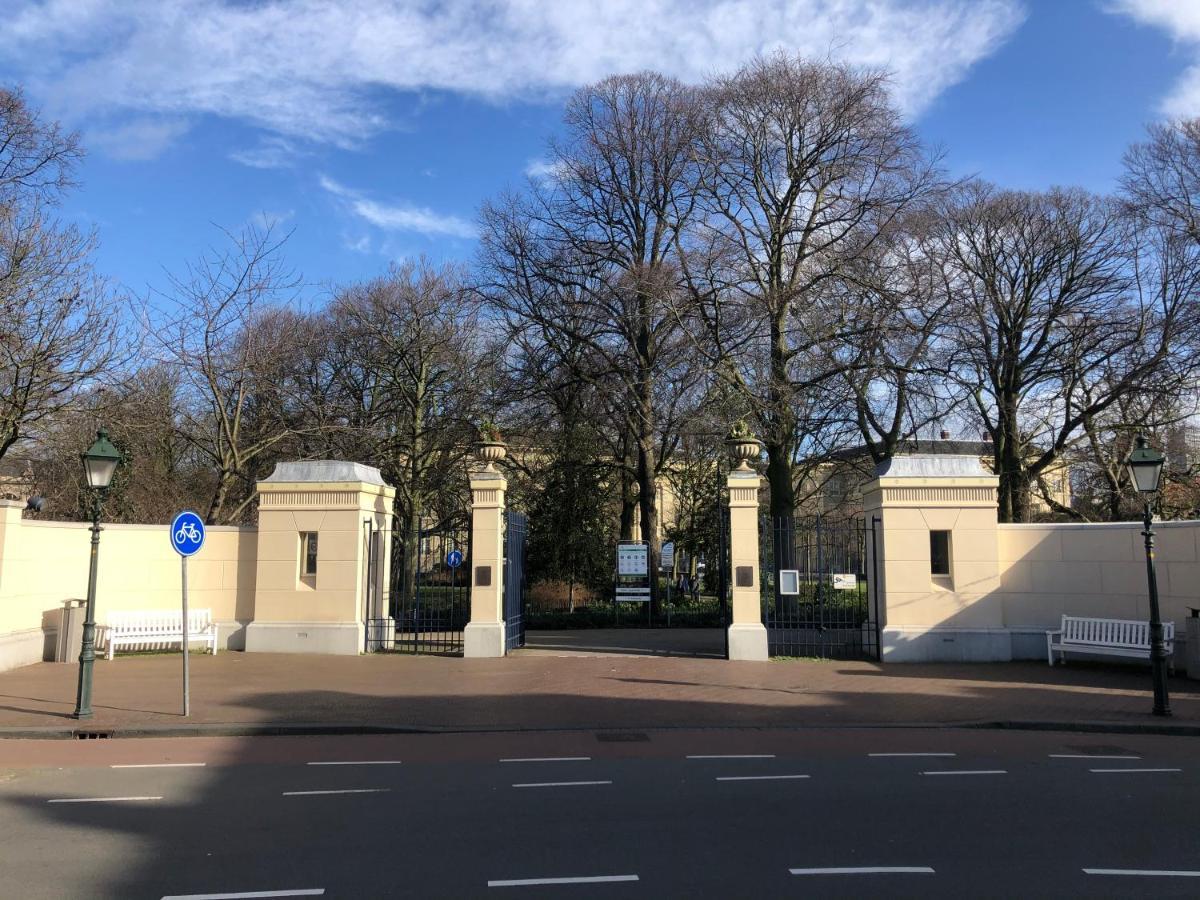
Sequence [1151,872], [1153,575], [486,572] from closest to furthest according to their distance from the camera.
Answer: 1. [1151,872]
2. [1153,575]
3. [486,572]

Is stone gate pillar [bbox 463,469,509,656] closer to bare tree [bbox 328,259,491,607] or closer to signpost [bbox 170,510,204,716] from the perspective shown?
signpost [bbox 170,510,204,716]

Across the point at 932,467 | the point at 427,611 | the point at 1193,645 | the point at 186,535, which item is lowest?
the point at 1193,645

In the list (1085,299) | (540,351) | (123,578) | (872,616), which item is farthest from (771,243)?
(123,578)

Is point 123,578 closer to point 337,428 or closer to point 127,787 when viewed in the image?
point 337,428

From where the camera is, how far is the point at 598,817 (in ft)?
22.2

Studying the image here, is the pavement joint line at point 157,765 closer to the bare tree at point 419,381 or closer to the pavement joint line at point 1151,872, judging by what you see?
the pavement joint line at point 1151,872

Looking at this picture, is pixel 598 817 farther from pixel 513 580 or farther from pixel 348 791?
pixel 513 580

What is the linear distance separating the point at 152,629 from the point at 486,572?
6373 millimetres

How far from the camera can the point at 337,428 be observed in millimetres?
24500

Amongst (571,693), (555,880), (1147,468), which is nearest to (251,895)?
(555,880)

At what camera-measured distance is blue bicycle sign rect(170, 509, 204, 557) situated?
11430 millimetres

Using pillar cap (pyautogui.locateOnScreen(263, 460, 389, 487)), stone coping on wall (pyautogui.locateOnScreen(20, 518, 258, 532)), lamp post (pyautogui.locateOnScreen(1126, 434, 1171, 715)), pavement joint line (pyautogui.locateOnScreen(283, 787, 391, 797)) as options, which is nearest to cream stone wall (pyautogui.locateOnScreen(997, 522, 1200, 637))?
lamp post (pyautogui.locateOnScreen(1126, 434, 1171, 715))

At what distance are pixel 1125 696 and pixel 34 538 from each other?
18.0 metres

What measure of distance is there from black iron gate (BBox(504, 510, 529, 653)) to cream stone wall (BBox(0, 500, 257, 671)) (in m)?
5.34
